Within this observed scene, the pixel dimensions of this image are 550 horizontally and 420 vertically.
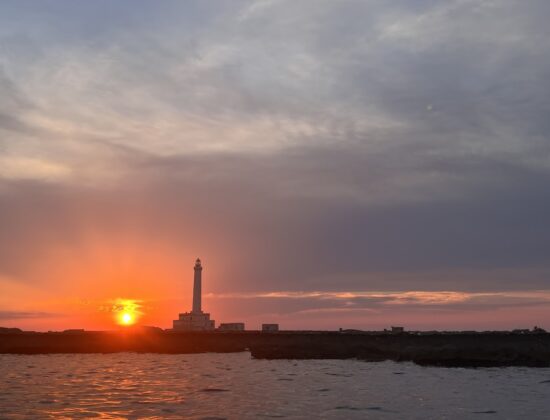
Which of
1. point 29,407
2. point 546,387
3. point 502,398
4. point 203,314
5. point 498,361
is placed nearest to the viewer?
point 29,407

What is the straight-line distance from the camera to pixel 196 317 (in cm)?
13538

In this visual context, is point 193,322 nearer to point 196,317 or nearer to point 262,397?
point 196,317

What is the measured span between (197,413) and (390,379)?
2646 cm

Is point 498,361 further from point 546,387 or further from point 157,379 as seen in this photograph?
point 157,379

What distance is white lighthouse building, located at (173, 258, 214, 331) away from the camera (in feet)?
442

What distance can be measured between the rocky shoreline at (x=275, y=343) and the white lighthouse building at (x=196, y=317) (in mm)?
14291

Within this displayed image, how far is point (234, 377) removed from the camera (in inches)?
1855

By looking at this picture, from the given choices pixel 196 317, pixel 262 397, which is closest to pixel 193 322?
pixel 196 317

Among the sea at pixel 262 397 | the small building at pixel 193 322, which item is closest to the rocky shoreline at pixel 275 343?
the small building at pixel 193 322

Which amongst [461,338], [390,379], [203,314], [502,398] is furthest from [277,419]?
[203,314]

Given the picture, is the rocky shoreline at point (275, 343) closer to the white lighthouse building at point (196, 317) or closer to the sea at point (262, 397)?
the white lighthouse building at point (196, 317)

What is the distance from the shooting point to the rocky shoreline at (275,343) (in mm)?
92688

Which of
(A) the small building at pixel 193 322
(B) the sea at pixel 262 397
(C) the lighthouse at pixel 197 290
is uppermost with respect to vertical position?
(C) the lighthouse at pixel 197 290

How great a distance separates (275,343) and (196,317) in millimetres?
33330
